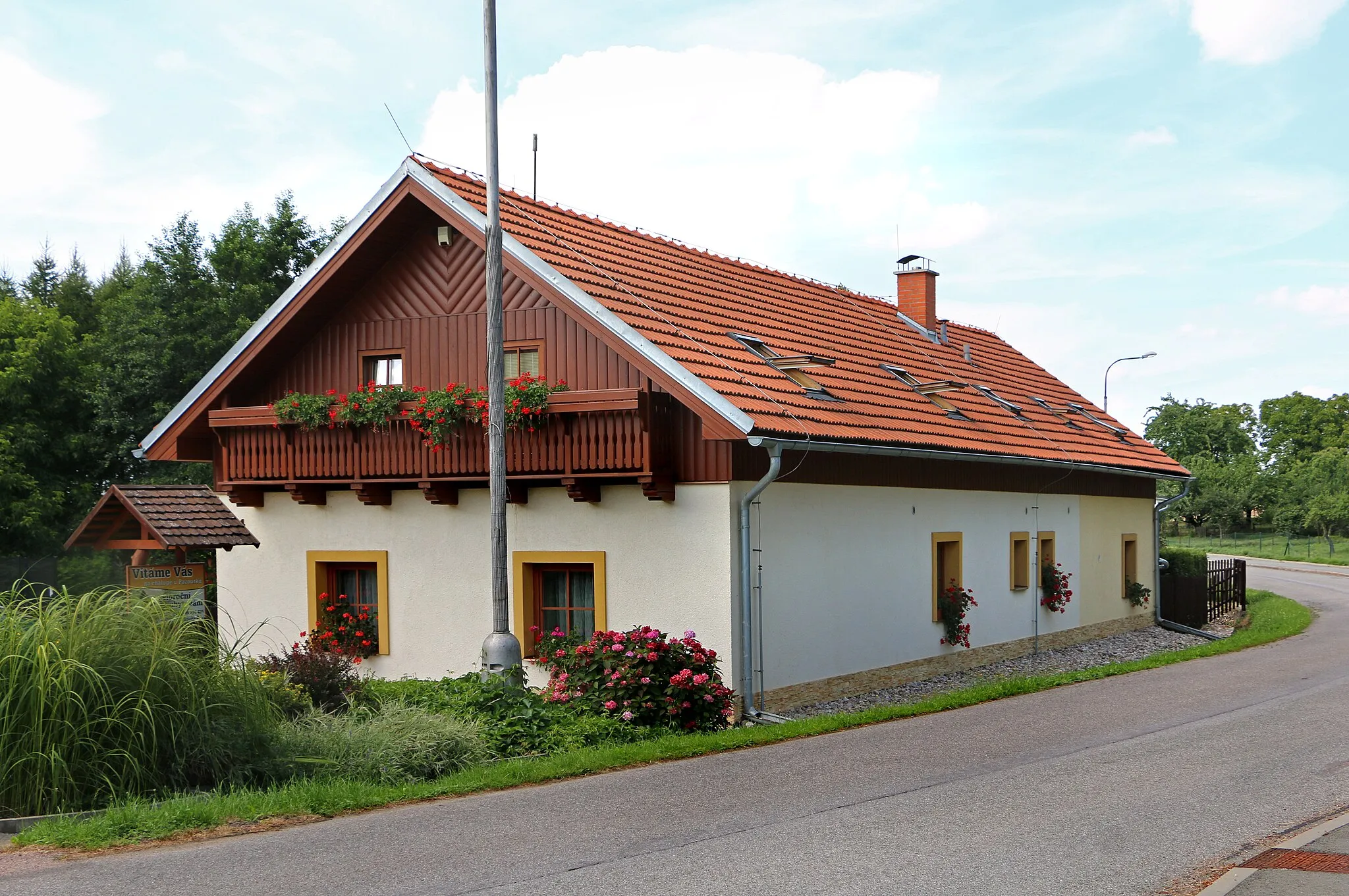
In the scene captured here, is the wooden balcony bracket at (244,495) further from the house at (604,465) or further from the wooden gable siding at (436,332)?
the wooden gable siding at (436,332)

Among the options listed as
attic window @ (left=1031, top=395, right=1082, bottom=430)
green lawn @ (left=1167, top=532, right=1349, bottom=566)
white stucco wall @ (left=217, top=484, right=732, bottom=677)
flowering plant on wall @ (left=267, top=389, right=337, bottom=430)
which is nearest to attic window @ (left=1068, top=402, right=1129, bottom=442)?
attic window @ (left=1031, top=395, right=1082, bottom=430)

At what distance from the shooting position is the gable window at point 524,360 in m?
16.2

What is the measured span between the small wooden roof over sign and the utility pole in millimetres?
5333

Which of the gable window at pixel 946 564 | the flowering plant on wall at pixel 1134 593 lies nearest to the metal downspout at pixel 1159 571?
the flowering plant on wall at pixel 1134 593

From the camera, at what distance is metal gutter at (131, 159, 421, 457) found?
16.5 meters

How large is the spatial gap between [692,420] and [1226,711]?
6513 millimetres

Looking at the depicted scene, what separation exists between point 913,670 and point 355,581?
25.1 ft

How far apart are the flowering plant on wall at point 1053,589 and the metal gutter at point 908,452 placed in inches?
72.3

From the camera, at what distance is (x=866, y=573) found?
56.1 feet

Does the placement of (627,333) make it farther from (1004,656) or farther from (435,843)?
(1004,656)

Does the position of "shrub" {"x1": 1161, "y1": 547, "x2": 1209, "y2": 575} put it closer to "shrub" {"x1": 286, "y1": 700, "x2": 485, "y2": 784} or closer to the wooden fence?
the wooden fence

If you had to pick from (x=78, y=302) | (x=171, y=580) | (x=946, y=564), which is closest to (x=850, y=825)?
(x=171, y=580)

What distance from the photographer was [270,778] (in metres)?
10.1

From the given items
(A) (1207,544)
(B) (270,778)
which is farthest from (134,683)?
(A) (1207,544)
